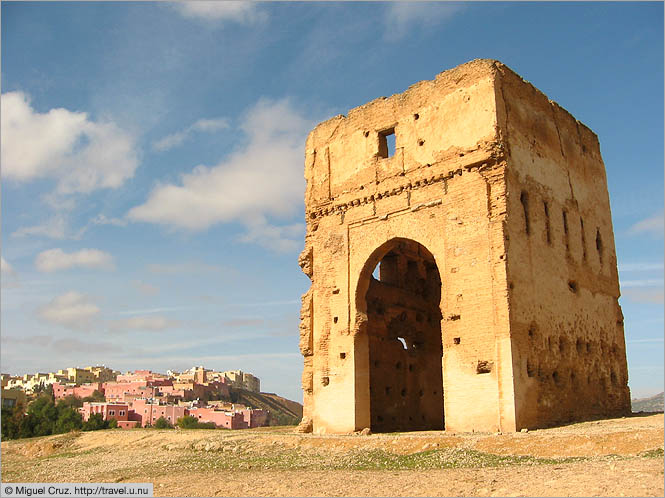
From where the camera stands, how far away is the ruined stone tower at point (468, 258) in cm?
1222

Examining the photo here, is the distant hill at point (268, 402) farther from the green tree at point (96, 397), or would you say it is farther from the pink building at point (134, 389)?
the green tree at point (96, 397)

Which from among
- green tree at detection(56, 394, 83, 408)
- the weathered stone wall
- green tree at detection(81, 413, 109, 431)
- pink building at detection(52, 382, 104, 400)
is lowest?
green tree at detection(81, 413, 109, 431)

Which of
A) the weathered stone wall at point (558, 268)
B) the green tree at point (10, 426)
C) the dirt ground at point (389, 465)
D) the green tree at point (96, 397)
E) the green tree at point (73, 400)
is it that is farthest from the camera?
the green tree at point (96, 397)

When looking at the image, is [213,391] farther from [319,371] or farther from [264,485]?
[264,485]

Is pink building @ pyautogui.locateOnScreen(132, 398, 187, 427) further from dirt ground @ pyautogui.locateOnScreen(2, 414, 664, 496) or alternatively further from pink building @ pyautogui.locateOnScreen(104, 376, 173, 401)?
dirt ground @ pyautogui.locateOnScreen(2, 414, 664, 496)

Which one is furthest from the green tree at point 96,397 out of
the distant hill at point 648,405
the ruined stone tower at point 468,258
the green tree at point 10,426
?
the ruined stone tower at point 468,258

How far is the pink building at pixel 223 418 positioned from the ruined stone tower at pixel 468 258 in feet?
91.3

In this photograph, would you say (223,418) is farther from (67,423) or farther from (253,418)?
(67,423)

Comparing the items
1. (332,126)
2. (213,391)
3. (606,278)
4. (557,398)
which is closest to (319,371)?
(557,398)

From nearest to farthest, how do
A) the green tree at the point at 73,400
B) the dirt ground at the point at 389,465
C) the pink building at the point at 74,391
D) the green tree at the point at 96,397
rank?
1. the dirt ground at the point at 389,465
2. the green tree at the point at 73,400
3. the green tree at the point at 96,397
4. the pink building at the point at 74,391

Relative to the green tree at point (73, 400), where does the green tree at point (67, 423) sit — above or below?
below

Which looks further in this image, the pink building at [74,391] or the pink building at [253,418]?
the pink building at [74,391]

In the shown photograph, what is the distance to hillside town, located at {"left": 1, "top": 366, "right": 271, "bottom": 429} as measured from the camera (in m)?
45.4

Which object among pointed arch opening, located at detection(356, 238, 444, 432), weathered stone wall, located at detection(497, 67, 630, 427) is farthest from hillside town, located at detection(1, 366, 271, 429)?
weathered stone wall, located at detection(497, 67, 630, 427)
